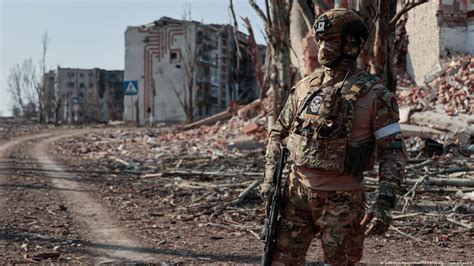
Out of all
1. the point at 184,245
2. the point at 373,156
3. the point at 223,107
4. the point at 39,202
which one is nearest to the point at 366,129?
the point at 373,156

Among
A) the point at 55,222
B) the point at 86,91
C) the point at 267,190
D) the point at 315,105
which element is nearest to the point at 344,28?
the point at 315,105

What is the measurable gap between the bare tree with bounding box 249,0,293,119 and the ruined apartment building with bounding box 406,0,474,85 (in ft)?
32.4

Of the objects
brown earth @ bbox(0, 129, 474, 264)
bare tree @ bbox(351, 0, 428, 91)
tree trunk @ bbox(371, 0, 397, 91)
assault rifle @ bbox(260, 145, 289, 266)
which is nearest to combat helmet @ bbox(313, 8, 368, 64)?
assault rifle @ bbox(260, 145, 289, 266)

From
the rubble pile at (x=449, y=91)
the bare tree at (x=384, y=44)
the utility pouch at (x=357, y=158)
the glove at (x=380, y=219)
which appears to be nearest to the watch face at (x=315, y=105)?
the utility pouch at (x=357, y=158)

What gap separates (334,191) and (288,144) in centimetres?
39

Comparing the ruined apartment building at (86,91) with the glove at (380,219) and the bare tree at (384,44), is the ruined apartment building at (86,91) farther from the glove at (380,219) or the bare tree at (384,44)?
the glove at (380,219)

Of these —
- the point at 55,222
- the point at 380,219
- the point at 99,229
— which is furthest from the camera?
the point at 55,222

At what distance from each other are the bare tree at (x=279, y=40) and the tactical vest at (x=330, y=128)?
7.49m

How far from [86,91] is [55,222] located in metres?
76.3

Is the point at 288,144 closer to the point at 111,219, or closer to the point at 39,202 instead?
the point at 111,219

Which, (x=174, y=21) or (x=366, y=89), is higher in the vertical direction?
(x=174, y=21)

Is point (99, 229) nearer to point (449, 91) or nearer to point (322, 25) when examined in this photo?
point (322, 25)

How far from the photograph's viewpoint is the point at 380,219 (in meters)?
2.90

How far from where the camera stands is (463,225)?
20.4 feet
